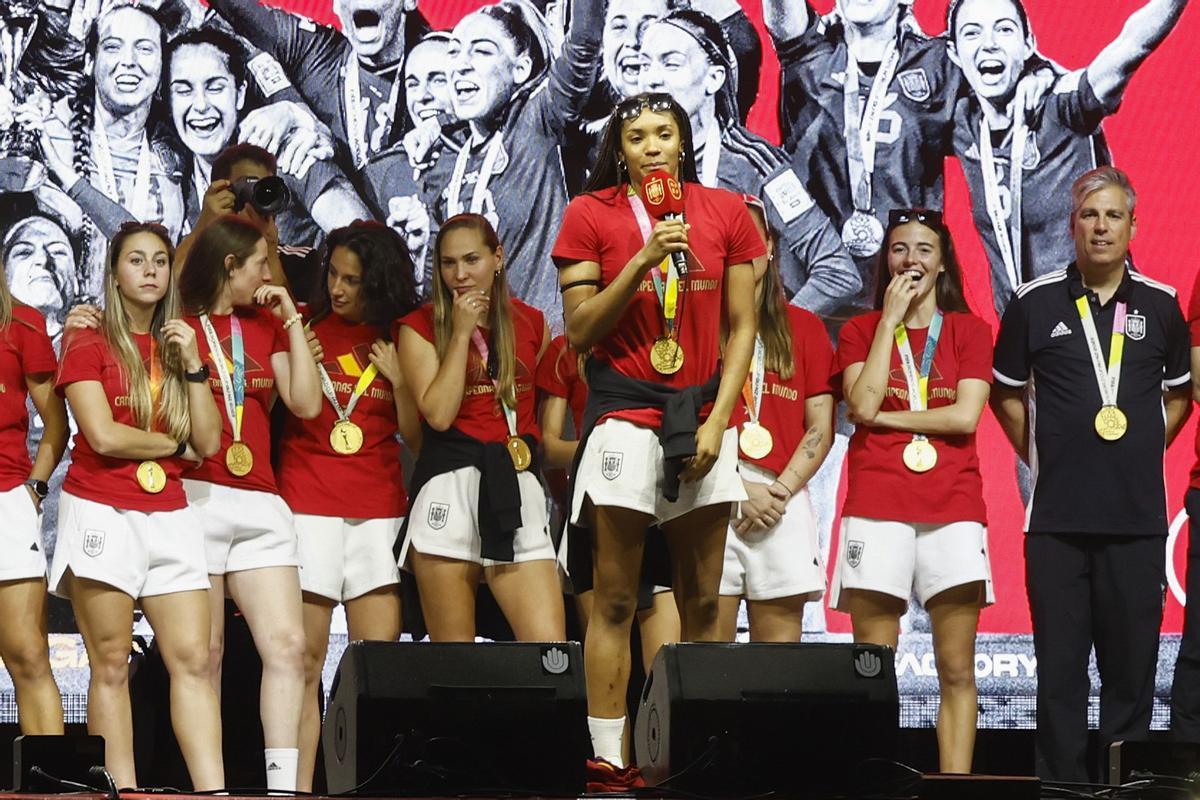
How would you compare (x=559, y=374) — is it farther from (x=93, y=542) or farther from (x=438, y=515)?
(x=93, y=542)

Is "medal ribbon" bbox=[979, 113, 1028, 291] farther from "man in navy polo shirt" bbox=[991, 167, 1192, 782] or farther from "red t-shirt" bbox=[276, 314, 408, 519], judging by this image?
"red t-shirt" bbox=[276, 314, 408, 519]

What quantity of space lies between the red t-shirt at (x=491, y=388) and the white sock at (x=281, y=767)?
1.08 m

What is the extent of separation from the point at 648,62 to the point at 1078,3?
152 centimetres

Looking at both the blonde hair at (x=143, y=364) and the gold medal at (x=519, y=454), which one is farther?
the gold medal at (x=519, y=454)

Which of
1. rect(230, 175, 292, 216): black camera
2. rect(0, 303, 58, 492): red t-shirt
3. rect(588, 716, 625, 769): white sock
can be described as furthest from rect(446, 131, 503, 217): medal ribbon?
rect(588, 716, 625, 769): white sock

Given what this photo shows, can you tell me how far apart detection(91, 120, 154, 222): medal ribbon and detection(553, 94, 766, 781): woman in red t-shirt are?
7.73 ft

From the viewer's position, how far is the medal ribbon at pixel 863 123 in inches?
227

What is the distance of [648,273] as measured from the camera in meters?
3.91

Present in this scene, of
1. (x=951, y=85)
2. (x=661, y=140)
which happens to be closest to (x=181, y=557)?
(x=661, y=140)

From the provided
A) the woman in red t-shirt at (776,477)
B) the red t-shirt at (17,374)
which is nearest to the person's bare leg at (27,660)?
the red t-shirt at (17,374)

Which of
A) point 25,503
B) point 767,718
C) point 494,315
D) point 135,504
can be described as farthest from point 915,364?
point 25,503

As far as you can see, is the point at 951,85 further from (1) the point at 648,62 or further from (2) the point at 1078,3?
(1) the point at 648,62

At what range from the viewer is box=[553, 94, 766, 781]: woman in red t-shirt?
3.85m

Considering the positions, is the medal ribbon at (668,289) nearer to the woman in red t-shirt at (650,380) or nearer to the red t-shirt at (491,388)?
the woman in red t-shirt at (650,380)
